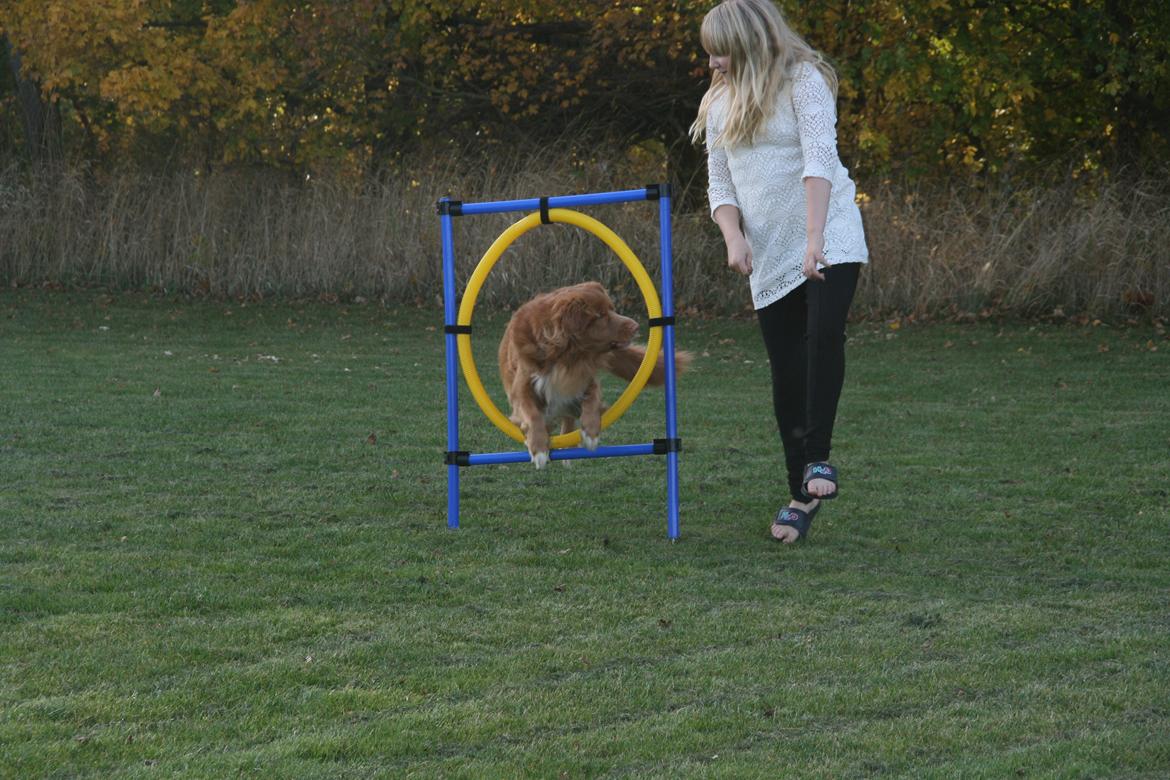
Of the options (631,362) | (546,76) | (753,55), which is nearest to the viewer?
(753,55)

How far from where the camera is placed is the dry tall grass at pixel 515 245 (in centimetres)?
1416

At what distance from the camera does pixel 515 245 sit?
51.1ft

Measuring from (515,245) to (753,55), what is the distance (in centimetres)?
1075

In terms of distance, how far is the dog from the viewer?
554cm

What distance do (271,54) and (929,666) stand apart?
17.0 metres

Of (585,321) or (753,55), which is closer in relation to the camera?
(753,55)

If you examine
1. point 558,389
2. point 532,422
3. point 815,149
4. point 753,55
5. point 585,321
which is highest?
point 753,55

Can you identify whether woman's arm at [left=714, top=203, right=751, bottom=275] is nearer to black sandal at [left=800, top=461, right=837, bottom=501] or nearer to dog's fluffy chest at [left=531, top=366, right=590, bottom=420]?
black sandal at [left=800, top=461, right=837, bottom=501]

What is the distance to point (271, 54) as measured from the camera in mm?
19078

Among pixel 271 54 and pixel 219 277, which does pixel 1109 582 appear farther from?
pixel 271 54

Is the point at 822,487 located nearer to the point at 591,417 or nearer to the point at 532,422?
the point at 591,417

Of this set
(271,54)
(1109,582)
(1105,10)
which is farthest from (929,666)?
(271,54)

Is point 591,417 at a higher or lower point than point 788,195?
lower

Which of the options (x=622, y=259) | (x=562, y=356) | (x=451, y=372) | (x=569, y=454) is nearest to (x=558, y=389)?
(x=562, y=356)
